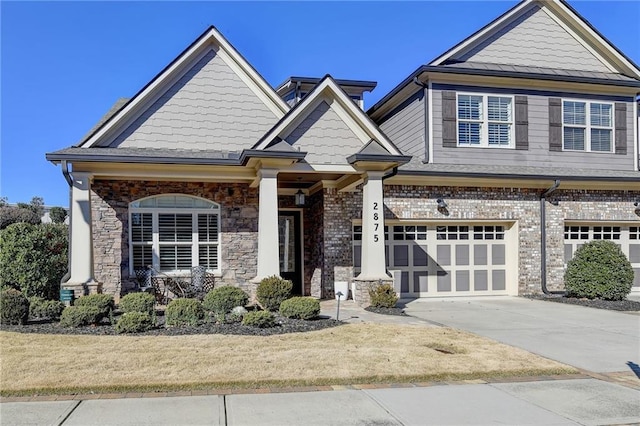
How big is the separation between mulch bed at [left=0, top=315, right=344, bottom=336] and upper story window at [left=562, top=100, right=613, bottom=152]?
1085cm

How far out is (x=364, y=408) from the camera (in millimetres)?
5570

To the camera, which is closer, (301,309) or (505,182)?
(301,309)

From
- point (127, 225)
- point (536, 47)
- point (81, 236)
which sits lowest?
point (81, 236)

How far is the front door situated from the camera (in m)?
16.0

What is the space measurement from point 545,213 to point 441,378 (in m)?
10.6

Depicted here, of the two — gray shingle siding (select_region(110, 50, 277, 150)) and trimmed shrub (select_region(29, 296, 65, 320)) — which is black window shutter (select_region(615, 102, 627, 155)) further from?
trimmed shrub (select_region(29, 296, 65, 320))

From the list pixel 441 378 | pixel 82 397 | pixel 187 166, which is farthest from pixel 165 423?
pixel 187 166

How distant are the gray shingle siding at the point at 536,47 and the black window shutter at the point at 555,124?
1.60 meters

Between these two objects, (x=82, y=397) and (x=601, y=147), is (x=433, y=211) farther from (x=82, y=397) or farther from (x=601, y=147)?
(x=82, y=397)

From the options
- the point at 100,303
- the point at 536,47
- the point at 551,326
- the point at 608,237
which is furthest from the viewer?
the point at 536,47

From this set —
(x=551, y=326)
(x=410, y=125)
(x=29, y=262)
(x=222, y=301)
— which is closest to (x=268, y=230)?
(x=222, y=301)

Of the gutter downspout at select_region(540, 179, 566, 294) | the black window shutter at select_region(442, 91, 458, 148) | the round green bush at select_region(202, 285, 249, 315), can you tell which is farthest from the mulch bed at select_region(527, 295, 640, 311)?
the round green bush at select_region(202, 285, 249, 315)

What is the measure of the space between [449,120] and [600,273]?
576 centimetres

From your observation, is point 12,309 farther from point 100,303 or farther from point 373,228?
point 373,228
